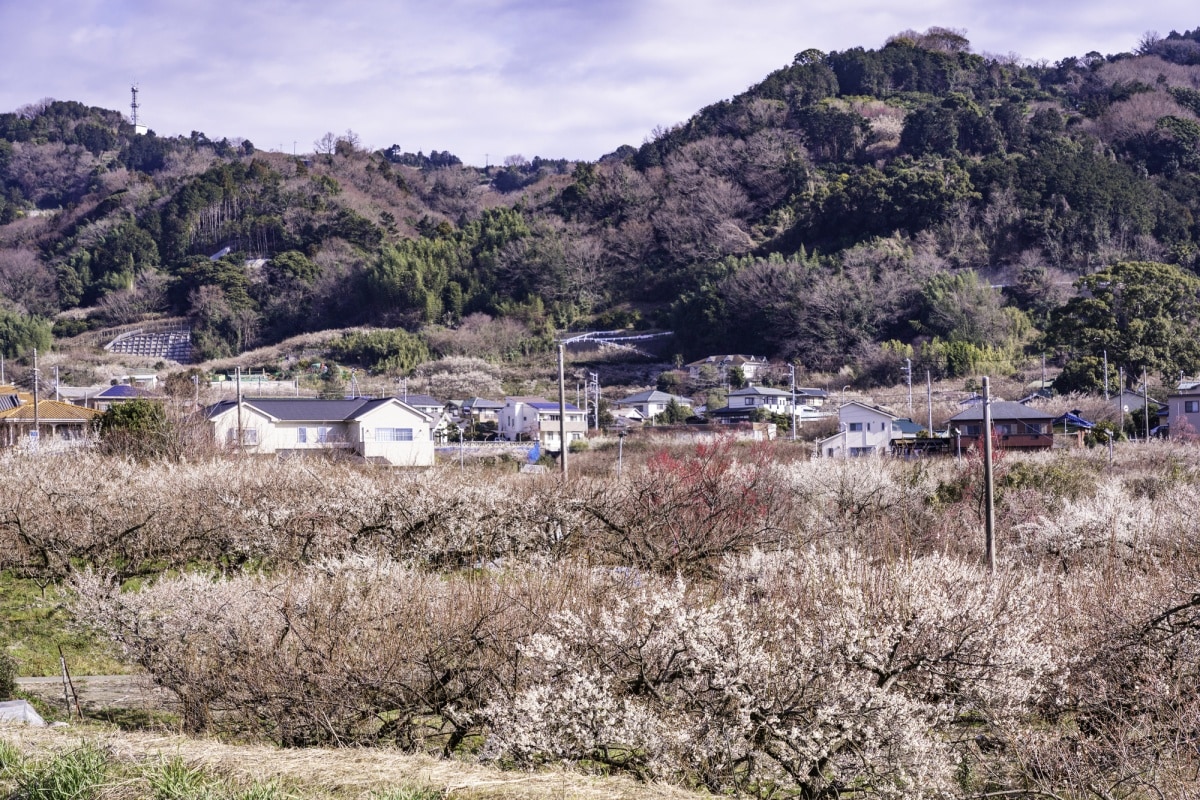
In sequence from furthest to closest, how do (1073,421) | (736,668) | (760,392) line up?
1. (760,392)
2. (1073,421)
3. (736,668)

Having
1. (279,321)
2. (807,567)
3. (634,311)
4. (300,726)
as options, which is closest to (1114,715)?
(807,567)

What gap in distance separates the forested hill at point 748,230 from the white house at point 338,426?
20.1m

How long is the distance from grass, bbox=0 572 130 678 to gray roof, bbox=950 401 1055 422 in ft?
70.2

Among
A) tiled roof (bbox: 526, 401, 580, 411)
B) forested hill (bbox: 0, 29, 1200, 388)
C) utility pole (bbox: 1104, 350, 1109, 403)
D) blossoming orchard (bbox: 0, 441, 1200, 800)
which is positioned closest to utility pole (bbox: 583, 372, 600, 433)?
tiled roof (bbox: 526, 401, 580, 411)

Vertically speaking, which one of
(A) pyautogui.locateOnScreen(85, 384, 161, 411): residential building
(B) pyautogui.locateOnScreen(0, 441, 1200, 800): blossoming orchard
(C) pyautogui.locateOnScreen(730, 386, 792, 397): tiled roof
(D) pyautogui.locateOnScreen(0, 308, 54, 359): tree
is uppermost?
(D) pyautogui.locateOnScreen(0, 308, 54, 359): tree

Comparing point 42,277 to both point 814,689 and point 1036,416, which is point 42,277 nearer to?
point 1036,416

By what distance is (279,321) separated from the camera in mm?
62844

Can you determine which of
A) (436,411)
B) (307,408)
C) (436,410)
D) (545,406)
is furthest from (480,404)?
(307,408)

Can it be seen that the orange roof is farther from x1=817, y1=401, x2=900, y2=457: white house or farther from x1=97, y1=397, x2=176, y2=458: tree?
x1=817, y1=401, x2=900, y2=457: white house

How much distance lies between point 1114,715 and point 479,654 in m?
4.22

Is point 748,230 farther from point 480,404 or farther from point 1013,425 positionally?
point 1013,425

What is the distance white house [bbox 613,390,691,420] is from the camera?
41.2 meters

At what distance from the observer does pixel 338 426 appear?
1268 inches

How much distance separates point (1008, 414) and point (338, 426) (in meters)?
18.2
